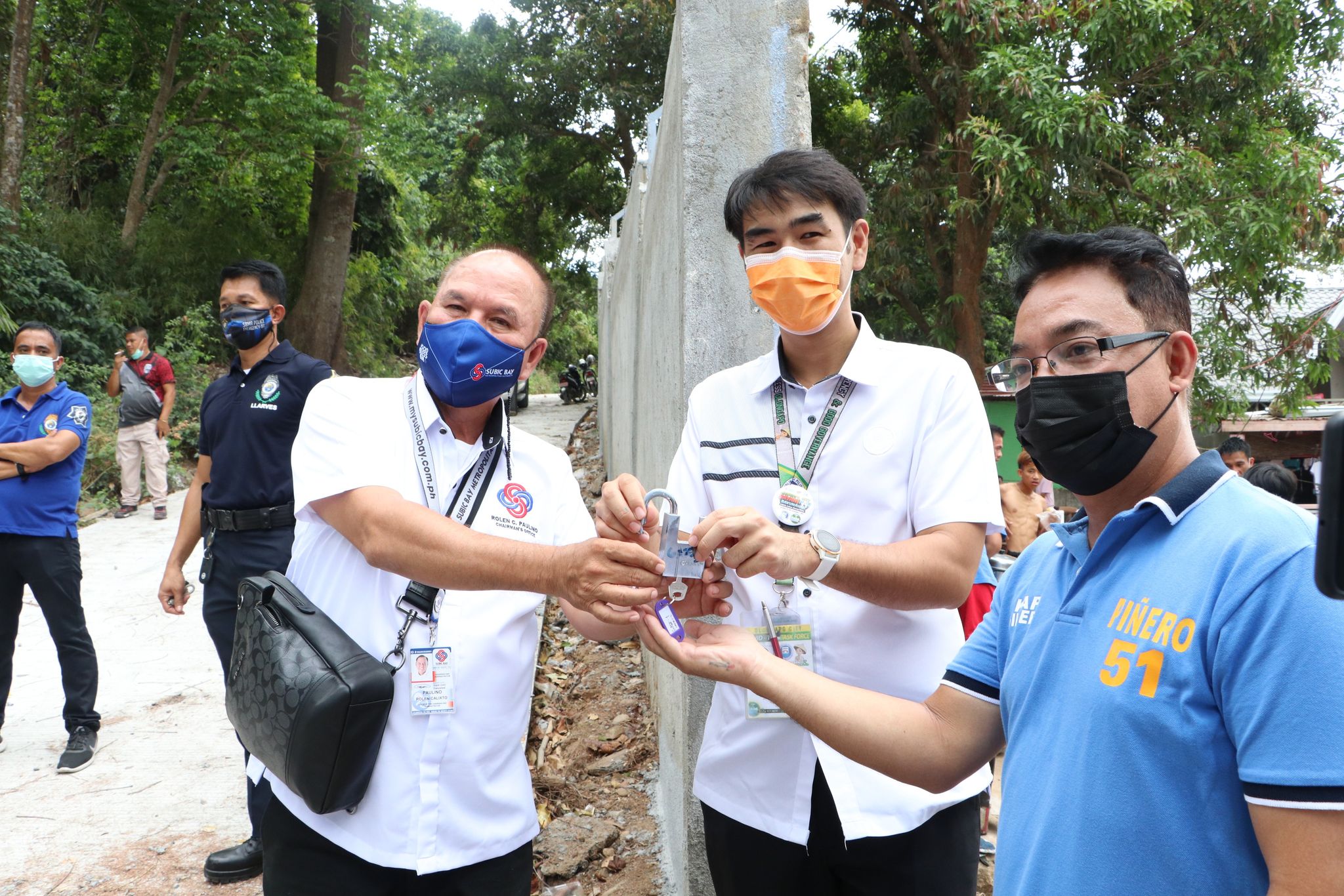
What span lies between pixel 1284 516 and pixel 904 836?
1.17 meters

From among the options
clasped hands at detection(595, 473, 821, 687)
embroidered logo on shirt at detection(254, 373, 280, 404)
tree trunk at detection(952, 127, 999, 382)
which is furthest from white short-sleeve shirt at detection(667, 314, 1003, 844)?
tree trunk at detection(952, 127, 999, 382)

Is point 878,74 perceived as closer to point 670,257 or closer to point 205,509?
point 670,257

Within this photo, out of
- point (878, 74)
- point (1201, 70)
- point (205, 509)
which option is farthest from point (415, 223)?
point (205, 509)

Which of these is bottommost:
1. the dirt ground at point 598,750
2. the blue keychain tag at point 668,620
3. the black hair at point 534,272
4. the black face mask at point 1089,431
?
the dirt ground at point 598,750

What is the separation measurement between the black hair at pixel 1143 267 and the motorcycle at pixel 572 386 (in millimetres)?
27307

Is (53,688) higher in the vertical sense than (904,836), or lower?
lower

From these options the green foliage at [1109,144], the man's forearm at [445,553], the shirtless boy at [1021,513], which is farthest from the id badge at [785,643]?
the green foliage at [1109,144]

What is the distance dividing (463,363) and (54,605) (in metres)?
3.99

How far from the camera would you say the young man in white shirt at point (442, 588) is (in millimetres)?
2014

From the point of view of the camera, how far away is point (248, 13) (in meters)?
17.0

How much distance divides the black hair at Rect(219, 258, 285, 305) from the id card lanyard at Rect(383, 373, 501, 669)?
2.42 m

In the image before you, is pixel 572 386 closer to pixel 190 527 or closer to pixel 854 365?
pixel 190 527

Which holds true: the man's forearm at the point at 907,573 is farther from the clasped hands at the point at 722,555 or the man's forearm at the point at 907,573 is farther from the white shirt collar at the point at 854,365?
the white shirt collar at the point at 854,365

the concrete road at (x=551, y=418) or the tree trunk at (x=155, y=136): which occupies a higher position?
the tree trunk at (x=155, y=136)
